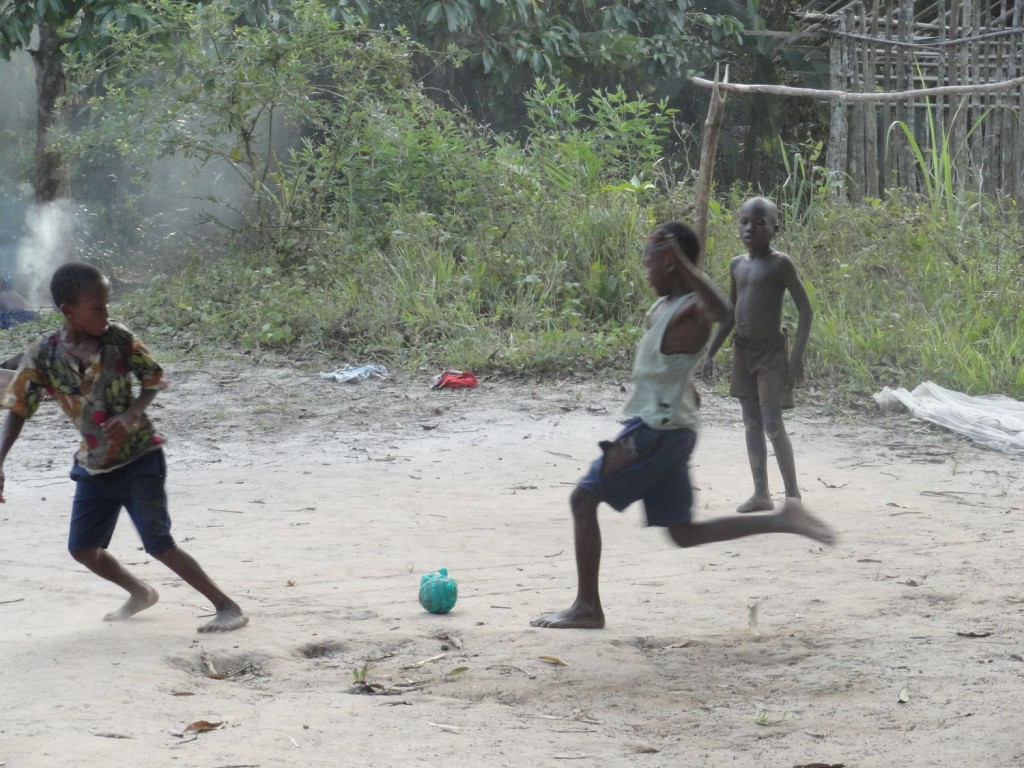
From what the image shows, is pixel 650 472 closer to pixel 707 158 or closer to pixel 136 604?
pixel 136 604

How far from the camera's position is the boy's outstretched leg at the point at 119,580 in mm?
3824

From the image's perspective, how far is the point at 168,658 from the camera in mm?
3520

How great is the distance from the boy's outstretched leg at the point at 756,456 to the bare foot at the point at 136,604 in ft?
8.46

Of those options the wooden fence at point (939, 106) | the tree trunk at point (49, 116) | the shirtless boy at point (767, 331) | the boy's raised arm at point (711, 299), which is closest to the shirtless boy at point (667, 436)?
the boy's raised arm at point (711, 299)

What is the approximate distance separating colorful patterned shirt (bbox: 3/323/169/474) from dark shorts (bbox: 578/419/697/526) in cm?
140

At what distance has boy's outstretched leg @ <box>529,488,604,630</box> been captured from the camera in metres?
3.74

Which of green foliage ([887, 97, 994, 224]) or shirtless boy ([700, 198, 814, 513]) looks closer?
shirtless boy ([700, 198, 814, 513])

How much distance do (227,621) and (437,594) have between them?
683 mm

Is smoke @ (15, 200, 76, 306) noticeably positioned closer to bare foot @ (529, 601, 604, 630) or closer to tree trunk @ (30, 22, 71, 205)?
tree trunk @ (30, 22, 71, 205)

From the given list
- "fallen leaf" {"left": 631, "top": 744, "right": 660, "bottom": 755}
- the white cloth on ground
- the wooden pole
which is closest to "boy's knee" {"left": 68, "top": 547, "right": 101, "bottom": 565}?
"fallen leaf" {"left": 631, "top": 744, "right": 660, "bottom": 755}

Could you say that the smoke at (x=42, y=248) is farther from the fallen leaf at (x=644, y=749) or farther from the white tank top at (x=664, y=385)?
the fallen leaf at (x=644, y=749)

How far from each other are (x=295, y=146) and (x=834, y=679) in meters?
11.9

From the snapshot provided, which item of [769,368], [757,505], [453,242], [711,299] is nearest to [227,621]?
[711,299]

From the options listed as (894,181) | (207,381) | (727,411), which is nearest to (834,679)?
(727,411)
